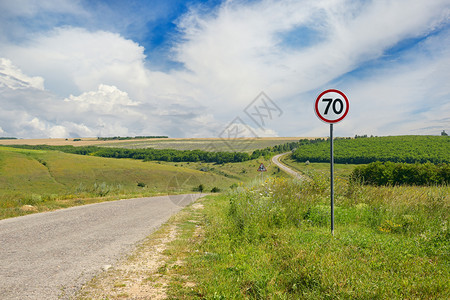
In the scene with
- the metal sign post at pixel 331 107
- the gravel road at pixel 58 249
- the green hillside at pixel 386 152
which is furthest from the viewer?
the green hillside at pixel 386 152

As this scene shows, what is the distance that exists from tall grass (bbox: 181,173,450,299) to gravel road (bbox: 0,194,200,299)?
2.12 meters

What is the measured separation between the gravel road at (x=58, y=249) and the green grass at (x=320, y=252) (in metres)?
1.91

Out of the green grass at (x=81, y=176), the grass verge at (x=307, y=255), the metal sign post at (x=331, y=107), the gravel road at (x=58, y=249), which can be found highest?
the metal sign post at (x=331, y=107)

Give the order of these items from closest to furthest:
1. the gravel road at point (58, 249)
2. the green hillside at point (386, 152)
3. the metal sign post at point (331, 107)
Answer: the gravel road at point (58, 249) < the metal sign post at point (331, 107) < the green hillside at point (386, 152)

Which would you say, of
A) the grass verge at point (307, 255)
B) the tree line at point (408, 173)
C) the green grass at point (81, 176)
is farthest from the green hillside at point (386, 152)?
the grass verge at point (307, 255)

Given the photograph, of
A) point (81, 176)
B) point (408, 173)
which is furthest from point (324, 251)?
point (81, 176)

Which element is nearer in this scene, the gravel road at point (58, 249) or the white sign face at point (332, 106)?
the gravel road at point (58, 249)

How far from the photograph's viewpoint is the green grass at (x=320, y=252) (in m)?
3.49

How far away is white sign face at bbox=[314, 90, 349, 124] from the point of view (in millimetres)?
6512

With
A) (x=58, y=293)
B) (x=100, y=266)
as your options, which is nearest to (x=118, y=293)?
(x=58, y=293)

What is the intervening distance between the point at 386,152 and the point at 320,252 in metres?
140

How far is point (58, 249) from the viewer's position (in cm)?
625

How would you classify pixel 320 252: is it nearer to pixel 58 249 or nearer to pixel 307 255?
pixel 307 255

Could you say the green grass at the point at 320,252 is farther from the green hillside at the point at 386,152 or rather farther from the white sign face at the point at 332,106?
the green hillside at the point at 386,152
